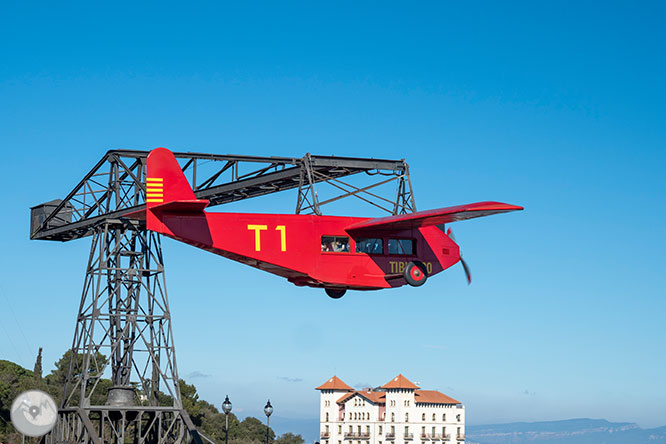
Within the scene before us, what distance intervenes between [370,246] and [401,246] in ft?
4.17

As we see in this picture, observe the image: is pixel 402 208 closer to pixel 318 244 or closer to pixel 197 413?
pixel 318 244

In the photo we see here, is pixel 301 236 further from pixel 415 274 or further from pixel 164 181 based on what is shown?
pixel 164 181

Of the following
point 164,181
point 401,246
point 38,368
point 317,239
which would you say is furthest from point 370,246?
point 38,368

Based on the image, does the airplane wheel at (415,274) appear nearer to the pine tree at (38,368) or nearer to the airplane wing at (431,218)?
the airplane wing at (431,218)

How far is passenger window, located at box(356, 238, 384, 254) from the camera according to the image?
99.3 ft

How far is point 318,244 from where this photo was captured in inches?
1169

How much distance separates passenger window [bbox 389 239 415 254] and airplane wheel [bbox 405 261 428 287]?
632mm

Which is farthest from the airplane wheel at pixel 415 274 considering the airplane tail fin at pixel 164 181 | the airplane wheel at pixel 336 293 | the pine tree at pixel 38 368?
the pine tree at pixel 38 368

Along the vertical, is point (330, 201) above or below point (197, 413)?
above

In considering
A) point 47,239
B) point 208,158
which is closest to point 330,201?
point 208,158

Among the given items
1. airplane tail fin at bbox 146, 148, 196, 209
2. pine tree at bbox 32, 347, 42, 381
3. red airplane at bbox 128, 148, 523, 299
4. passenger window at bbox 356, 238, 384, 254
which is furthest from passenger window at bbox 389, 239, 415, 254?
pine tree at bbox 32, 347, 42, 381

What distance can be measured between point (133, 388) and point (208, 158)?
13543 millimetres

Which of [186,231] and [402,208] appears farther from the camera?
[402,208]

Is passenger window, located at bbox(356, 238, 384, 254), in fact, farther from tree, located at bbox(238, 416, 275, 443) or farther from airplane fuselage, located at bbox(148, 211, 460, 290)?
tree, located at bbox(238, 416, 275, 443)
